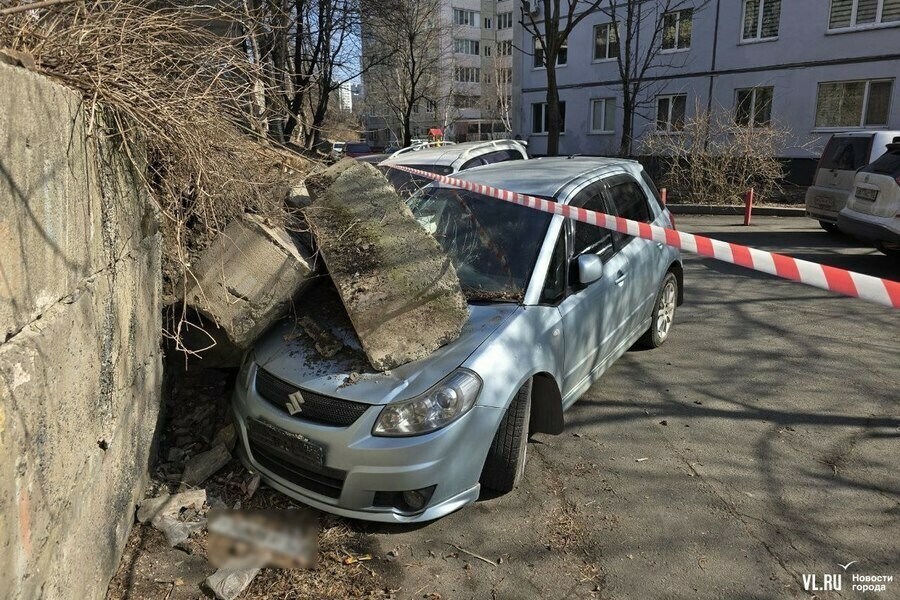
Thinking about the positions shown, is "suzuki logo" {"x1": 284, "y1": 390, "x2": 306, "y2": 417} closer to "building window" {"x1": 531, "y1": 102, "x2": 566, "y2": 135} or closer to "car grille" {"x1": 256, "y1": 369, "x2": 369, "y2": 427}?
"car grille" {"x1": 256, "y1": 369, "x2": 369, "y2": 427}

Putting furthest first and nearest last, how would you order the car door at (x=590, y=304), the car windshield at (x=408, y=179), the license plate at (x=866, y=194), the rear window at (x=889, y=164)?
the license plate at (x=866, y=194) → the rear window at (x=889, y=164) → the car windshield at (x=408, y=179) → the car door at (x=590, y=304)

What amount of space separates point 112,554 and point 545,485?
2222 millimetres

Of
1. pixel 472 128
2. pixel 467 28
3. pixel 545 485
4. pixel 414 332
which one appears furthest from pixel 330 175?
pixel 467 28

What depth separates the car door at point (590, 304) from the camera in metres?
3.76

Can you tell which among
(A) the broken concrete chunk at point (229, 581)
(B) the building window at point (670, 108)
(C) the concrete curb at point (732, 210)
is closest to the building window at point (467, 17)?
(B) the building window at point (670, 108)

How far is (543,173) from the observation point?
15.4ft

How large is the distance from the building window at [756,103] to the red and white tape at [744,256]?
2018 cm

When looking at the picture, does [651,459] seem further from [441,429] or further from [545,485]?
[441,429]

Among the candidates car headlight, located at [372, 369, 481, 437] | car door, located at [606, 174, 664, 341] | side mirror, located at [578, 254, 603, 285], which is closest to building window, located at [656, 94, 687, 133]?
car door, located at [606, 174, 664, 341]

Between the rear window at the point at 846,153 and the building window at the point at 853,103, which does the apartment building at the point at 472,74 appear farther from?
the rear window at the point at 846,153

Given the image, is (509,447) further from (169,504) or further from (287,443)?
(169,504)

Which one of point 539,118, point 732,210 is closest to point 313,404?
point 732,210

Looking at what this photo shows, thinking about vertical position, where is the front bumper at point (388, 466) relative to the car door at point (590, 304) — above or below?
below

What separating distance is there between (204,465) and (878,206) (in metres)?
8.43
